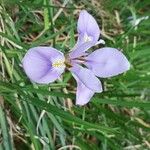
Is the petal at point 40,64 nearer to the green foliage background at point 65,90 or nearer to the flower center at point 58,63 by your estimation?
the flower center at point 58,63

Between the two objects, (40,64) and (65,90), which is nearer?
(40,64)

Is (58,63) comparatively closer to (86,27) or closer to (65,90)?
(86,27)

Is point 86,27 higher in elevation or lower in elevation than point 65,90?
higher

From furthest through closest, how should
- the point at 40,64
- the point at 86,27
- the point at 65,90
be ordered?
the point at 65,90
the point at 86,27
the point at 40,64

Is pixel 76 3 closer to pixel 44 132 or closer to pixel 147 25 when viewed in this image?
pixel 147 25

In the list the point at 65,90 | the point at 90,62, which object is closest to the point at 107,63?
the point at 90,62

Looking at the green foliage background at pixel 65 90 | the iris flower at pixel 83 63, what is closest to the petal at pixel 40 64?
the iris flower at pixel 83 63

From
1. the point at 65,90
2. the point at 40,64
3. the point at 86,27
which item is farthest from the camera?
the point at 65,90

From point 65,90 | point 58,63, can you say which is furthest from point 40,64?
point 65,90
